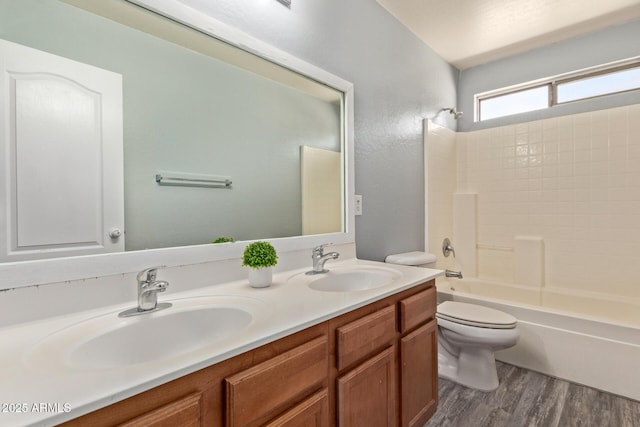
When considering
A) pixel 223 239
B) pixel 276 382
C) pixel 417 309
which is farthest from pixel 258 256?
pixel 417 309

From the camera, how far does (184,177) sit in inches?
46.5

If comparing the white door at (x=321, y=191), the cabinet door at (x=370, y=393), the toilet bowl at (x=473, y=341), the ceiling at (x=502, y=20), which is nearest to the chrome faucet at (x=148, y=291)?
the cabinet door at (x=370, y=393)

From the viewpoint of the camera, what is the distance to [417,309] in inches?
53.1

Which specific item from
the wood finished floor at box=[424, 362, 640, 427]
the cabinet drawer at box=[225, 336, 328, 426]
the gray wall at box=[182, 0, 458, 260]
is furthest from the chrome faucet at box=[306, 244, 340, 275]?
the wood finished floor at box=[424, 362, 640, 427]

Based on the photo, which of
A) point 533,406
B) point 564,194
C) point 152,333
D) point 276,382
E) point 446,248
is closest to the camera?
point 276,382

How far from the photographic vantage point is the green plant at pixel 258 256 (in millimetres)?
1150

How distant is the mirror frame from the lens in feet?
2.73

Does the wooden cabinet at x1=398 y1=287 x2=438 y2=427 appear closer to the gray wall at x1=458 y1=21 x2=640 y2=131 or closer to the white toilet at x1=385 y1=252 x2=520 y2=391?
the white toilet at x1=385 y1=252 x2=520 y2=391

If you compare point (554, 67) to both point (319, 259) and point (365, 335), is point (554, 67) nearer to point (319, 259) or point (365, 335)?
point (319, 259)

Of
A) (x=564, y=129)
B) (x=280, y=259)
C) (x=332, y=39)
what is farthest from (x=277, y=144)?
(x=564, y=129)

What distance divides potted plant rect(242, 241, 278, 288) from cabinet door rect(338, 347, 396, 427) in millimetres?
447

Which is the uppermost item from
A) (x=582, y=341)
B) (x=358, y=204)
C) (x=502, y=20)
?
(x=502, y=20)

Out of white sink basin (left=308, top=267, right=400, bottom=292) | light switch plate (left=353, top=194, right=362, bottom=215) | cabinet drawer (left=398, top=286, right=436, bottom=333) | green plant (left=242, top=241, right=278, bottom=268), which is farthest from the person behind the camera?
light switch plate (left=353, top=194, right=362, bottom=215)

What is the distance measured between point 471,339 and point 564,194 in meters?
1.64
